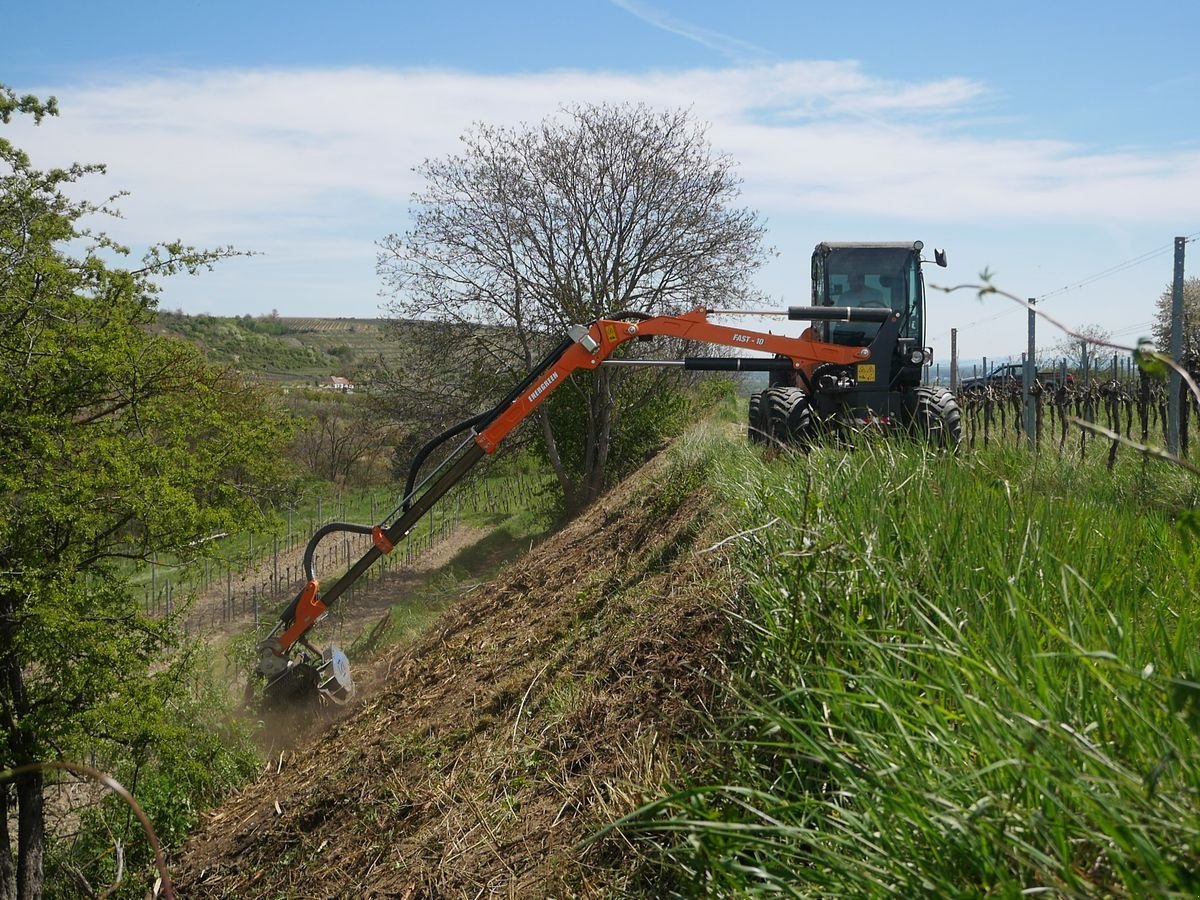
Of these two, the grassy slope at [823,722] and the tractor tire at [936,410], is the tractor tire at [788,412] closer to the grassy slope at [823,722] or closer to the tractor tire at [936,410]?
the tractor tire at [936,410]

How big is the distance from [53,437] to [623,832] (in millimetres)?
9882

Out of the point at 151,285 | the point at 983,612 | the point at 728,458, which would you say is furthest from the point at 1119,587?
the point at 151,285

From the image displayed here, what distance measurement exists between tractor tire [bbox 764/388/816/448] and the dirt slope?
1360 mm

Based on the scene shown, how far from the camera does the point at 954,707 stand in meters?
2.77

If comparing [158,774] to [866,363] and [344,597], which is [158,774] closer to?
[866,363]

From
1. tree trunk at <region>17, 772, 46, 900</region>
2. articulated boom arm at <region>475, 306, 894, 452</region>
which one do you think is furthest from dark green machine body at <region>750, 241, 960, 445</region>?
tree trunk at <region>17, 772, 46, 900</region>

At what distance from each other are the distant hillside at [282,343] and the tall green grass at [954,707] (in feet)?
200

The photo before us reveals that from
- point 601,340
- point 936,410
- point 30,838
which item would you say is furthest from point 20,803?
point 936,410

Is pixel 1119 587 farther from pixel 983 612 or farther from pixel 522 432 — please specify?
pixel 522 432

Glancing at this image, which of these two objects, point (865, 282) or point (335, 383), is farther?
point (335, 383)

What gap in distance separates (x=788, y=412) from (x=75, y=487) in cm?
720

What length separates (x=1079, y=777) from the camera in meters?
1.90

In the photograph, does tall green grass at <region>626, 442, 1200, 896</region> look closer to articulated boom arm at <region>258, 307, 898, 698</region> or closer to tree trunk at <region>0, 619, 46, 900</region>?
articulated boom arm at <region>258, 307, 898, 698</region>

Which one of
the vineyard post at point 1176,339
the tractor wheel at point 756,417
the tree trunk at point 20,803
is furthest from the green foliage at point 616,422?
the vineyard post at point 1176,339
